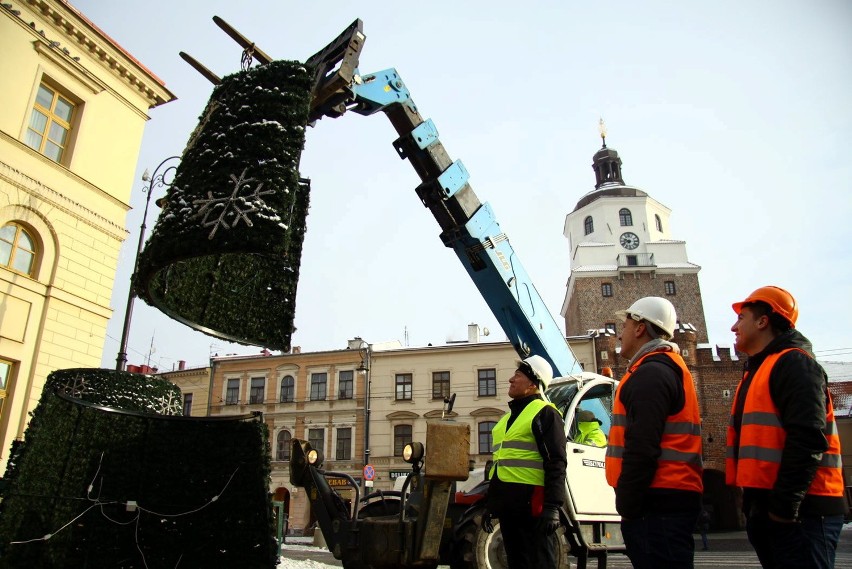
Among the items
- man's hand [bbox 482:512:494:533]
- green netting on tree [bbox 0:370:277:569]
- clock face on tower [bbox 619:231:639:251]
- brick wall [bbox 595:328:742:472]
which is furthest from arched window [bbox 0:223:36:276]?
clock face on tower [bbox 619:231:639:251]

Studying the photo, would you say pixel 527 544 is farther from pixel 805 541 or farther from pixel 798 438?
pixel 798 438

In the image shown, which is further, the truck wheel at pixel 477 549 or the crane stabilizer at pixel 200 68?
the truck wheel at pixel 477 549

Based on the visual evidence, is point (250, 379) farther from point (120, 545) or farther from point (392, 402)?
point (120, 545)

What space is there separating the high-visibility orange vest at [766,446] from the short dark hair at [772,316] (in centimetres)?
21

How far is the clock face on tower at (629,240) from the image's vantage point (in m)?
44.3

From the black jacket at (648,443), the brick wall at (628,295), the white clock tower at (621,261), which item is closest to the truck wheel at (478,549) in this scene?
the black jacket at (648,443)

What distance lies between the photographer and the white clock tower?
41.4 meters

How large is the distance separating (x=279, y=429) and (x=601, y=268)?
79.3 ft

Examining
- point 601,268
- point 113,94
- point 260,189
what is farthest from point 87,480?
point 601,268

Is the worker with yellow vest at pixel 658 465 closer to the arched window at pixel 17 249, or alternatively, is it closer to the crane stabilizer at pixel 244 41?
the crane stabilizer at pixel 244 41

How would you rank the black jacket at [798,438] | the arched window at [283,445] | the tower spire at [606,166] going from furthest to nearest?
the tower spire at [606,166], the arched window at [283,445], the black jacket at [798,438]

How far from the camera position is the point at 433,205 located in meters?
8.88

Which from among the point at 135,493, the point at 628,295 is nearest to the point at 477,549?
the point at 135,493

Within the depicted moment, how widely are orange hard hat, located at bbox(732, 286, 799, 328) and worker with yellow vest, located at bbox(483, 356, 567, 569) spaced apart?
1.54 meters
